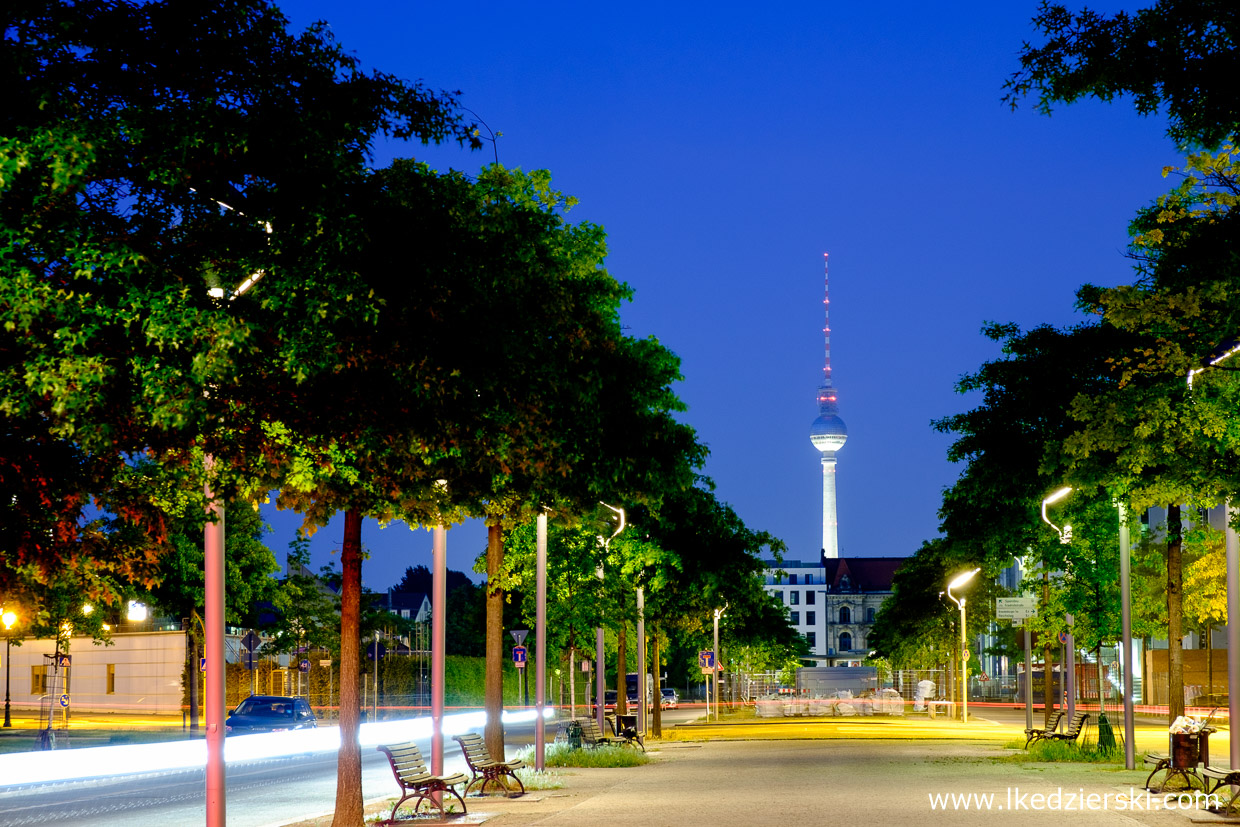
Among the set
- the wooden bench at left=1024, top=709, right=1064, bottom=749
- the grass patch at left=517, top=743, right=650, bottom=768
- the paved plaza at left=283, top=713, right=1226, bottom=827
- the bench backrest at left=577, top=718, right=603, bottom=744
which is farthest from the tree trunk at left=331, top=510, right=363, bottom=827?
the wooden bench at left=1024, top=709, right=1064, bottom=749

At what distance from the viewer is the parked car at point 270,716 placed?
44125mm

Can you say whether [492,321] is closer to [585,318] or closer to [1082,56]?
[1082,56]

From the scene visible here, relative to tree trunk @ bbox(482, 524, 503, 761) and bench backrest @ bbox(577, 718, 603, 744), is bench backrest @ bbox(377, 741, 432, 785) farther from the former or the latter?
bench backrest @ bbox(577, 718, 603, 744)

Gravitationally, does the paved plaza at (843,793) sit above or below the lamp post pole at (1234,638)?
below

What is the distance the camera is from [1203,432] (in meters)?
20.1

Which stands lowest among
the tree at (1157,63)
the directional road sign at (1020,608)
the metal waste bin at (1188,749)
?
the metal waste bin at (1188,749)

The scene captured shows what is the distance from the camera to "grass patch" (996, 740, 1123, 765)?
2967 centimetres

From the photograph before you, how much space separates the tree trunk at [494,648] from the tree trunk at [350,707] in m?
8.76

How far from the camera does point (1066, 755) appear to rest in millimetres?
30328

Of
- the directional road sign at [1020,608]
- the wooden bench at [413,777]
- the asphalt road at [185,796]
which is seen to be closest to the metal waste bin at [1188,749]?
the wooden bench at [413,777]

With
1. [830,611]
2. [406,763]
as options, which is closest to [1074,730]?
[406,763]

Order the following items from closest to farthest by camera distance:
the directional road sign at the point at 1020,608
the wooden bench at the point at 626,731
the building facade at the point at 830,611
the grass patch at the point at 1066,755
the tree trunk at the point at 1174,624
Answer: the tree trunk at the point at 1174,624 → the grass patch at the point at 1066,755 → the wooden bench at the point at 626,731 → the directional road sign at the point at 1020,608 → the building facade at the point at 830,611

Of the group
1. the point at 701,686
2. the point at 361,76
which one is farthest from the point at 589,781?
the point at 701,686

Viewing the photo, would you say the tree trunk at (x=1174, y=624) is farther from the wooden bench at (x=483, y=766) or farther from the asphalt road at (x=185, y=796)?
the asphalt road at (x=185, y=796)
